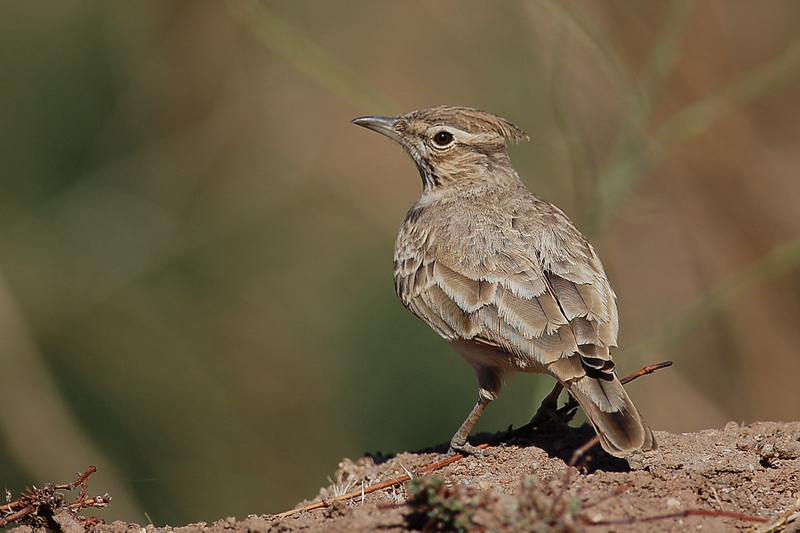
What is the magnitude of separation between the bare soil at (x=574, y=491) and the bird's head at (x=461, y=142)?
2010mm

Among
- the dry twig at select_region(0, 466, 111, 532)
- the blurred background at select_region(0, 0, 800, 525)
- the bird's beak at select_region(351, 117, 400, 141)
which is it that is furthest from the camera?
the blurred background at select_region(0, 0, 800, 525)

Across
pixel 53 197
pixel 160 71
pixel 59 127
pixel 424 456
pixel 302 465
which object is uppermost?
pixel 160 71

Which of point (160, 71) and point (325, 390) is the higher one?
point (160, 71)

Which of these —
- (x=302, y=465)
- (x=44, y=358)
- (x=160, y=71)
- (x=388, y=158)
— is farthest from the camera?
(x=388, y=158)

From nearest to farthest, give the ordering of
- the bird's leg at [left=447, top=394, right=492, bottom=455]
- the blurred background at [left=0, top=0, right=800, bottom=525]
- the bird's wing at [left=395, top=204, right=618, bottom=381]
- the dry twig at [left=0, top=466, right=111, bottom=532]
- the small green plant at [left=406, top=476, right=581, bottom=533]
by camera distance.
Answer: the small green plant at [left=406, top=476, right=581, bottom=533], the dry twig at [left=0, top=466, right=111, bottom=532], the bird's wing at [left=395, top=204, right=618, bottom=381], the bird's leg at [left=447, top=394, right=492, bottom=455], the blurred background at [left=0, top=0, right=800, bottom=525]

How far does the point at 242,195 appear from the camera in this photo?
12.2 m

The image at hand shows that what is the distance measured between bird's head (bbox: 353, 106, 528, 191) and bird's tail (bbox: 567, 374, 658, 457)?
7.80 feet

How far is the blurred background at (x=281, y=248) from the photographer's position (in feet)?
27.1

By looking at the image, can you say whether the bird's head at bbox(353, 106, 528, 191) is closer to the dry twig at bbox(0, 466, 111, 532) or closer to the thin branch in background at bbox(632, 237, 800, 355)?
the thin branch in background at bbox(632, 237, 800, 355)

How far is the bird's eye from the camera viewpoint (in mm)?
6668

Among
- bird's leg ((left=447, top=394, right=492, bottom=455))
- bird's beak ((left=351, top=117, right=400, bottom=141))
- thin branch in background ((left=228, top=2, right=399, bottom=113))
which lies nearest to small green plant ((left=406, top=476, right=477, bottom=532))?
bird's leg ((left=447, top=394, right=492, bottom=455))

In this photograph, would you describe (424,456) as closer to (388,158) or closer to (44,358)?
(44,358)

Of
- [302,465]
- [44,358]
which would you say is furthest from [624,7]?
[44,358]

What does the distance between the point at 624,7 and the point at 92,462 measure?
682cm
